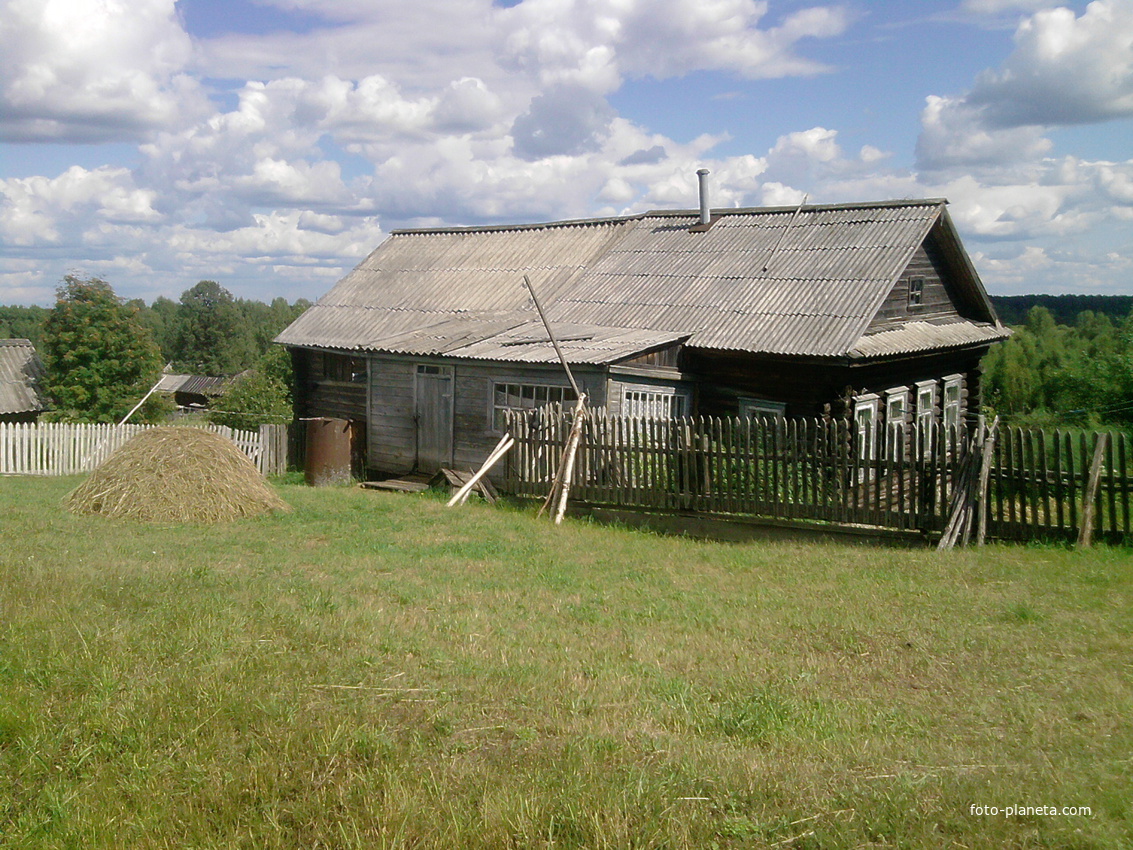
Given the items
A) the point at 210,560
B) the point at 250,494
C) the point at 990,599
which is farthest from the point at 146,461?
the point at 990,599

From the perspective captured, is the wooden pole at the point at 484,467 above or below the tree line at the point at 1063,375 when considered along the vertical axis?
below

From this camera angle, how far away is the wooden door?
687 inches

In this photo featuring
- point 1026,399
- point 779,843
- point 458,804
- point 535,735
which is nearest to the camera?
point 779,843

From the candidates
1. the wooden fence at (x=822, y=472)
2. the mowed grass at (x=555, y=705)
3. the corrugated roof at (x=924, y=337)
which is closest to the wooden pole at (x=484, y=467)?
the wooden fence at (x=822, y=472)

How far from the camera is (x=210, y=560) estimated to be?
30.7ft

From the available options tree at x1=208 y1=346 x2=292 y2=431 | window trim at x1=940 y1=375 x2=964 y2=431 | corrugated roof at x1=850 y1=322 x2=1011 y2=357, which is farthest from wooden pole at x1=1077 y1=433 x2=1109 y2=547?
tree at x1=208 y1=346 x2=292 y2=431

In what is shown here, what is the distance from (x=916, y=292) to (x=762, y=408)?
4.38 m

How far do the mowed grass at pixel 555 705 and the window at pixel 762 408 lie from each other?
6.62m

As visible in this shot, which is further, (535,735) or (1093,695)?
(1093,695)

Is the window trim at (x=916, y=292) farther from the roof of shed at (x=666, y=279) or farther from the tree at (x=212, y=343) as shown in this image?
the tree at (x=212, y=343)

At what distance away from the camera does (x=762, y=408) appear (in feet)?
52.5

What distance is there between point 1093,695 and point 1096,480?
537cm

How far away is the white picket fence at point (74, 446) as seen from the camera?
19562mm

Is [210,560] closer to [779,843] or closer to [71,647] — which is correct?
[71,647]
